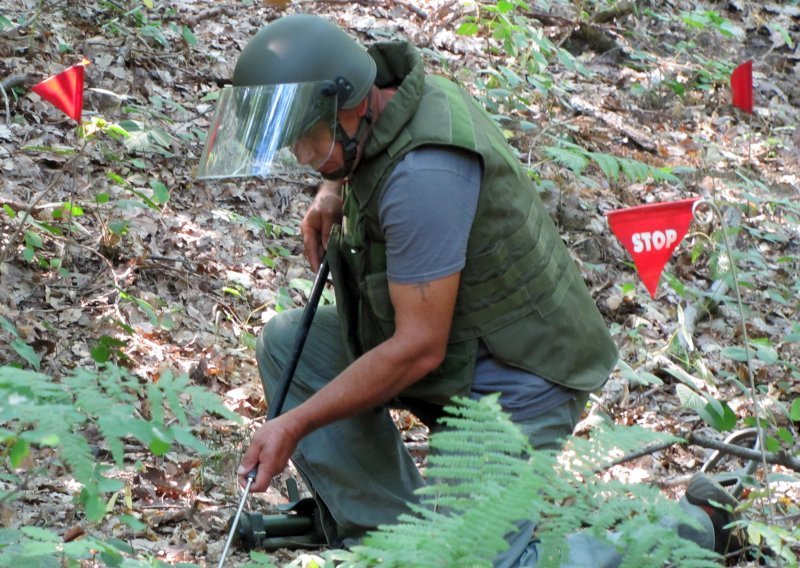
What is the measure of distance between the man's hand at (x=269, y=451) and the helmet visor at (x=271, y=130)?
2.62ft

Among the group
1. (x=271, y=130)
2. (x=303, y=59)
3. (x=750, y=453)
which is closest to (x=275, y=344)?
(x=271, y=130)

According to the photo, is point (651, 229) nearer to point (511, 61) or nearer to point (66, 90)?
point (66, 90)

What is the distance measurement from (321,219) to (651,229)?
1282mm

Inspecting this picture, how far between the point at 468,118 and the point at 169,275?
2.40 metres

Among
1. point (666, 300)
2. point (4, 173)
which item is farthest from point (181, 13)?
point (666, 300)

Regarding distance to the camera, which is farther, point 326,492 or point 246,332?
point 246,332

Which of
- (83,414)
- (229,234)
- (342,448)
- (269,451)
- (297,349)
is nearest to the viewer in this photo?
(83,414)

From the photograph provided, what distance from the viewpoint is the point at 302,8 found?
314 inches

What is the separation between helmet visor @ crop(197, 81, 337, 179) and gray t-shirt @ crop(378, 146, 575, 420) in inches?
10.9

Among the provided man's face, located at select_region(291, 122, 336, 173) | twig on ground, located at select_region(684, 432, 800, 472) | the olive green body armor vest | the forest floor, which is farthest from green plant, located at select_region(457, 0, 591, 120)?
man's face, located at select_region(291, 122, 336, 173)

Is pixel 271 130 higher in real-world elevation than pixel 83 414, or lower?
higher

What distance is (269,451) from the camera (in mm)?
3197

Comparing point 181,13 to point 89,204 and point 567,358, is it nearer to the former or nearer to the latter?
point 89,204

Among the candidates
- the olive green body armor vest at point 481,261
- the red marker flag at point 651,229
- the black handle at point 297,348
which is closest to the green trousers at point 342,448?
the black handle at point 297,348
